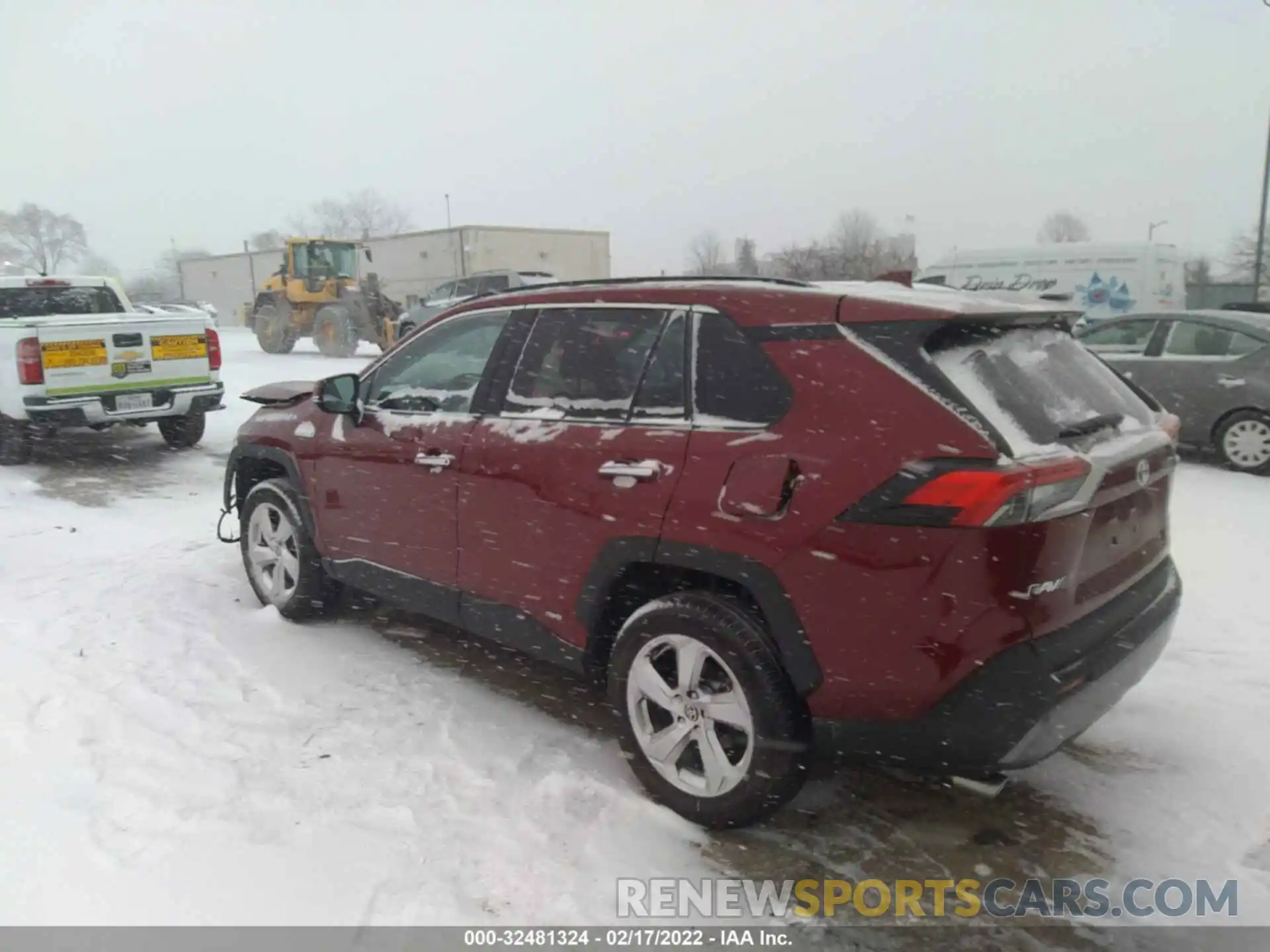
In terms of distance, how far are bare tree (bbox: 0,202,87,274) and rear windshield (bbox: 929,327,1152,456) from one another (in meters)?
90.1

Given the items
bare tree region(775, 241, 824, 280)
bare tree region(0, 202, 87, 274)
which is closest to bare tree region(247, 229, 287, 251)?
bare tree region(0, 202, 87, 274)

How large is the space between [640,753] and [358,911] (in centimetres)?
100

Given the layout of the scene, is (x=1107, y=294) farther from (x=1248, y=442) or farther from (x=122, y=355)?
(x=122, y=355)

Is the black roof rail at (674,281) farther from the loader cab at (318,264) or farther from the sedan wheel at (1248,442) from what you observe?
the loader cab at (318,264)

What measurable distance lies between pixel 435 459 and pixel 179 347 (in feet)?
20.6

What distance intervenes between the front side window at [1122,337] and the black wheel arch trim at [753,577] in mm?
7762

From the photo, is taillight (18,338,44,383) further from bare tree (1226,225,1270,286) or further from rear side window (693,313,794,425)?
bare tree (1226,225,1270,286)

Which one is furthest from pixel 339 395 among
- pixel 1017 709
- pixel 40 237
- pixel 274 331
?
pixel 40 237

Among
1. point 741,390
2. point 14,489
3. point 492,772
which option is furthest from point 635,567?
point 14,489

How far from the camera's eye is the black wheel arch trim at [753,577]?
2633 millimetres

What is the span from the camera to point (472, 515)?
11.8 ft

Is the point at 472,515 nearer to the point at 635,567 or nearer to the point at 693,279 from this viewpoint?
the point at 635,567

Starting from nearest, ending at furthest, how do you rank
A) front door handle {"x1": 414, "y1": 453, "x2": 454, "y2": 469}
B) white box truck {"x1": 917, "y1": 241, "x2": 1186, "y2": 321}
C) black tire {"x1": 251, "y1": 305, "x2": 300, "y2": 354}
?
1. front door handle {"x1": 414, "y1": 453, "x2": 454, "y2": 469}
2. white box truck {"x1": 917, "y1": 241, "x2": 1186, "y2": 321}
3. black tire {"x1": 251, "y1": 305, "x2": 300, "y2": 354}

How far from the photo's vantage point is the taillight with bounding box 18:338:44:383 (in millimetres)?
7828
